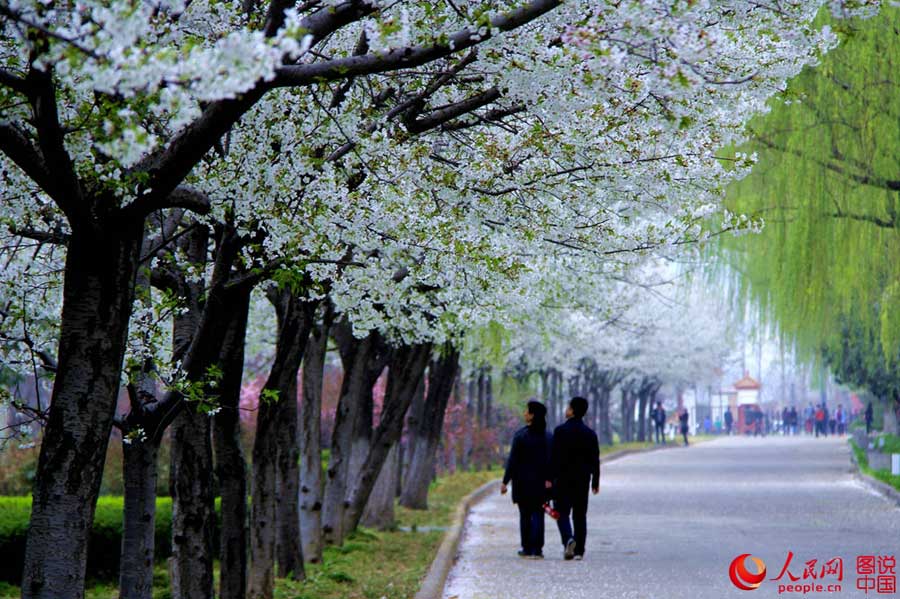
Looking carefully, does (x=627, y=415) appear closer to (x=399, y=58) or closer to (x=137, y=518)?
(x=137, y=518)

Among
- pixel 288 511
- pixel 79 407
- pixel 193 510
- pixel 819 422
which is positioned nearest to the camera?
pixel 79 407

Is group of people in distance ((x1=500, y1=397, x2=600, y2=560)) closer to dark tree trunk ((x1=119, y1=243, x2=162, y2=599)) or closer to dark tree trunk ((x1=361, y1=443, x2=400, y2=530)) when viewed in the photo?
dark tree trunk ((x1=361, y1=443, x2=400, y2=530))

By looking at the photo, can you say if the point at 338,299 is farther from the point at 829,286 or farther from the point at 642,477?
the point at 642,477

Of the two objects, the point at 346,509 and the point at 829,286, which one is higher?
the point at 829,286

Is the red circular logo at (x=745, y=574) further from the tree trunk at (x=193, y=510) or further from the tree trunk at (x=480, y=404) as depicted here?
the tree trunk at (x=480, y=404)

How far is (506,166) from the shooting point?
31.9ft

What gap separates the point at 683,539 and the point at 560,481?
263 centimetres

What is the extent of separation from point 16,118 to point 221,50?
2.39 meters

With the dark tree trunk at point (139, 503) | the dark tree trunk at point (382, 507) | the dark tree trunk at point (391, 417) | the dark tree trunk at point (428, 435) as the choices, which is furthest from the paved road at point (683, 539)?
the dark tree trunk at point (139, 503)

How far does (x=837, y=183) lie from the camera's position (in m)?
19.1

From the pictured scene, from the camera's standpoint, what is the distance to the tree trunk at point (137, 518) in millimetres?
9234

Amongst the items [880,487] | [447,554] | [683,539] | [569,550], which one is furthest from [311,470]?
[880,487]

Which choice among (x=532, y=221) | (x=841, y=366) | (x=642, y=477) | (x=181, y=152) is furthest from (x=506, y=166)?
(x=841, y=366)

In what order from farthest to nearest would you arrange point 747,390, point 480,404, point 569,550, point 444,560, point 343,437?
point 747,390 < point 480,404 < point 343,437 < point 569,550 < point 444,560
